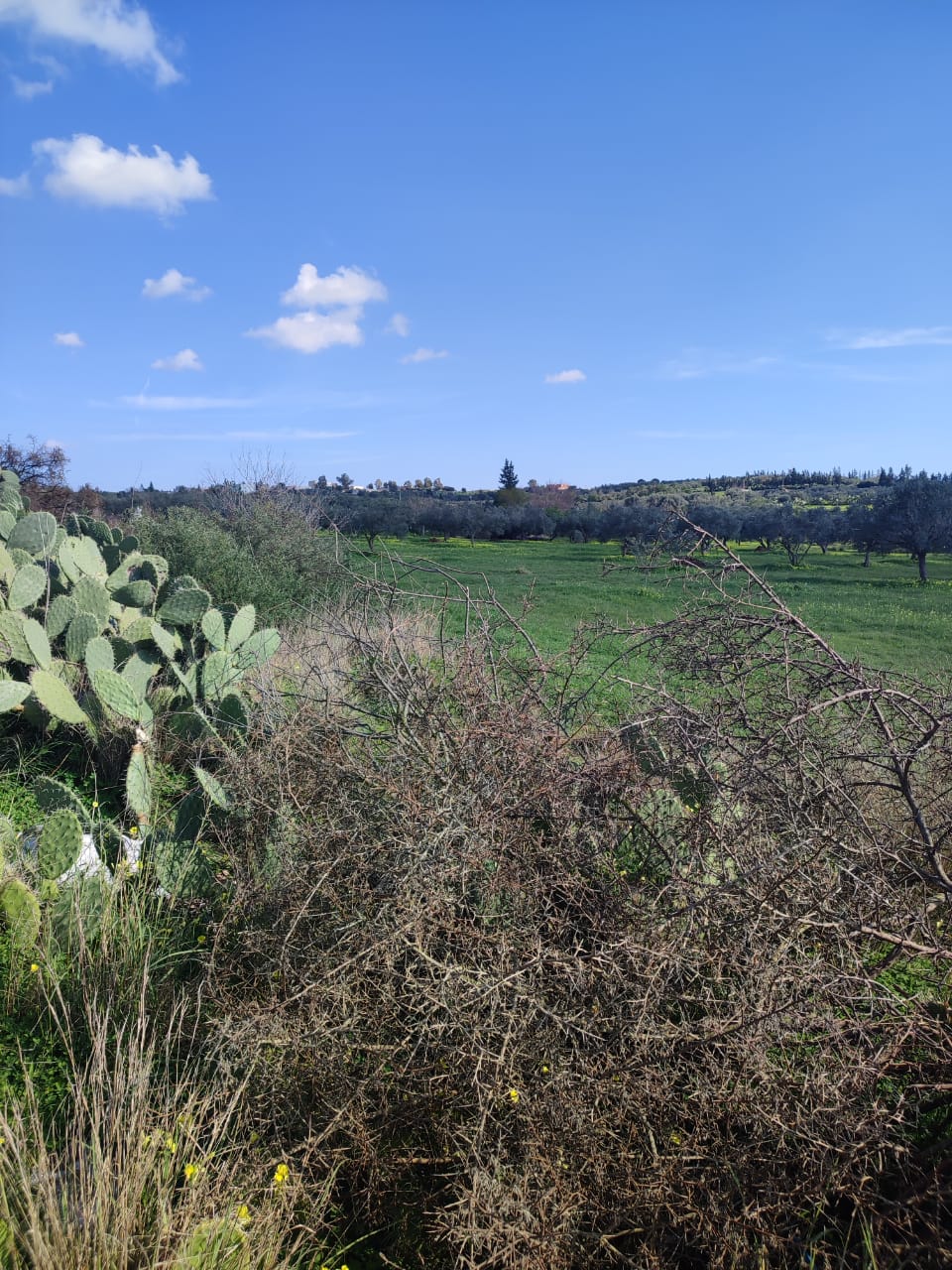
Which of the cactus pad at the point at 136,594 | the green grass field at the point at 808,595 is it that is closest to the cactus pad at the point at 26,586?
the cactus pad at the point at 136,594

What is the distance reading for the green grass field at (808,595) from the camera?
579 inches

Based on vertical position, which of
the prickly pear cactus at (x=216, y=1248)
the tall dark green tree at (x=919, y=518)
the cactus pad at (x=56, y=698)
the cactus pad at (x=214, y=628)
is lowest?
the prickly pear cactus at (x=216, y=1248)

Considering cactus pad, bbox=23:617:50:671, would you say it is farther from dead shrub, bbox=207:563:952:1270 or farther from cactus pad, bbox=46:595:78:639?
dead shrub, bbox=207:563:952:1270

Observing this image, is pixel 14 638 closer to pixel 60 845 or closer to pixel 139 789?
pixel 139 789

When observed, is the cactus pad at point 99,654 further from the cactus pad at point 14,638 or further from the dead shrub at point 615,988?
the dead shrub at point 615,988

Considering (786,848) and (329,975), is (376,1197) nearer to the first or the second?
(329,975)

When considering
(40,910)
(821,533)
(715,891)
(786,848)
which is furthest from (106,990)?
(821,533)

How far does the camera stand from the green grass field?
14.7 metres

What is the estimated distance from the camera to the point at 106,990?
354cm

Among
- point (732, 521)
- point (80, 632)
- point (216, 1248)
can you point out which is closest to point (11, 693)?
point (80, 632)

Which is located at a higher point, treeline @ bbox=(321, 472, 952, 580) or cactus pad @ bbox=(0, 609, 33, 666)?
treeline @ bbox=(321, 472, 952, 580)

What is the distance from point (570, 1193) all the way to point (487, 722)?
60.1 inches

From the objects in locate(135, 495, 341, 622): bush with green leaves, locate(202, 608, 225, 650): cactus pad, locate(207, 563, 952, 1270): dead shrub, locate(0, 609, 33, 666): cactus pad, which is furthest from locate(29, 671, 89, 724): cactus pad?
locate(135, 495, 341, 622): bush with green leaves

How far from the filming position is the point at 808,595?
24.1 meters
